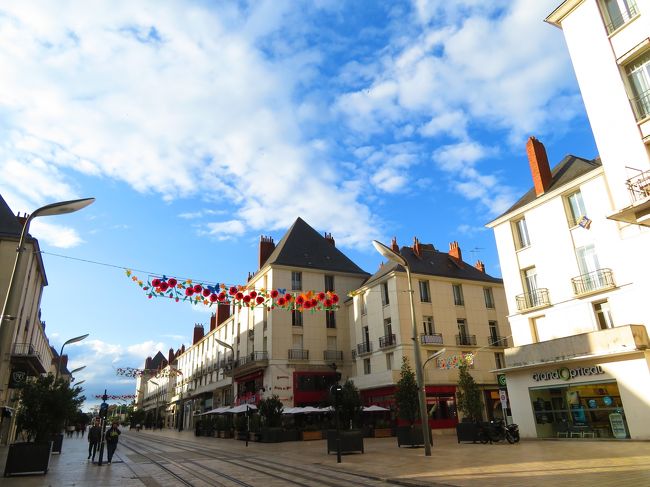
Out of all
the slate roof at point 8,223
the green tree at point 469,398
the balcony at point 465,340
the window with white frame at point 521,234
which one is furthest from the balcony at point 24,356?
the window with white frame at point 521,234

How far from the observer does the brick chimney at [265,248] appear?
43.3 meters

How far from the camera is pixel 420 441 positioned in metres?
19.3

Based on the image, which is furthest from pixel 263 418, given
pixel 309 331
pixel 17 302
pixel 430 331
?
pixel 17 302

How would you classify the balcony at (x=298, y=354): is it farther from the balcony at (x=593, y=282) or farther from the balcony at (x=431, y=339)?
the balcony at (x=593, y=282)

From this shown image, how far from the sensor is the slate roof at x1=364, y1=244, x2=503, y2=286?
116ft

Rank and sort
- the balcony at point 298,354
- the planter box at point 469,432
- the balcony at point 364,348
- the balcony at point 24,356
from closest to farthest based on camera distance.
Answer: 1. the planter box at point 469,432
2. the balcony at point 24,356
3. the balcony at point 364,348
4. the balcony at point 298,354

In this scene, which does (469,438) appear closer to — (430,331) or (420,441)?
(420,441)

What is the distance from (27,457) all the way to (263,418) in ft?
60.9

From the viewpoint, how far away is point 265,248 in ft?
144

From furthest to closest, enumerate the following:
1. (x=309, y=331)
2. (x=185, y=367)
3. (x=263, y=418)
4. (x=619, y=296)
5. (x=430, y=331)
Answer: (x=185, y=367), (x=309, y=331), (x=430, y=331), (x=263, y=418), (x=619, y=296)

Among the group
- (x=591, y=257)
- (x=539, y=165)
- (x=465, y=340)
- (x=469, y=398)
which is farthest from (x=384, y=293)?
(x=591, y=257)

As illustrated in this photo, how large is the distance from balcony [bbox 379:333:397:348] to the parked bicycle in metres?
12.6

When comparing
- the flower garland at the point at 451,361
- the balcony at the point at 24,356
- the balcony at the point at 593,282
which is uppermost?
the balcony at the point at 593,282

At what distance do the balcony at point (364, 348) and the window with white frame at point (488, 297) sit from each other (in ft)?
33.0
